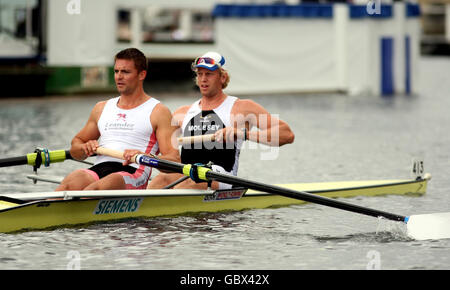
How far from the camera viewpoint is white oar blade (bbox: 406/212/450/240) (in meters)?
8.50

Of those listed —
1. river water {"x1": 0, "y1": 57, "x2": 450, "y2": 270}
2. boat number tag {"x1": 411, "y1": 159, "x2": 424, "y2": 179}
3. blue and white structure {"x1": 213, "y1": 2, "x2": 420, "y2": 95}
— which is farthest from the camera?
blue and white structure {"x1": 213, "y1": 2, "x2": 420, "y2": 95}

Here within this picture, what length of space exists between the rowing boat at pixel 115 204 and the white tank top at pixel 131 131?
417 mm

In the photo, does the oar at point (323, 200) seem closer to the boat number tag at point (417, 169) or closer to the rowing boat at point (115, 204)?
the rowing boat at point (115, 204)

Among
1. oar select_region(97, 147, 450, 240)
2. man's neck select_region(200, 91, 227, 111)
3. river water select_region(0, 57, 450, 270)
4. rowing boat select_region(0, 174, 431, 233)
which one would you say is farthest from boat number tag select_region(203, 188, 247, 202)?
man's neck select_region(200, 91, 227, 111)

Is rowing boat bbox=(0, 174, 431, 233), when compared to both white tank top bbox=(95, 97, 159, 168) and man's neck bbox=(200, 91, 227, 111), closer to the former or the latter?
white tank top bbox=(95, 97, 159, 168)

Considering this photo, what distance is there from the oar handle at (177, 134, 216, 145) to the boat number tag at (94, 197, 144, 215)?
0.74 metres

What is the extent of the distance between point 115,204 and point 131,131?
73 cm

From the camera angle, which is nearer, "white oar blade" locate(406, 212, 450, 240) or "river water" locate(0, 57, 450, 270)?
"river water" locate(0, 57, 450, 270)

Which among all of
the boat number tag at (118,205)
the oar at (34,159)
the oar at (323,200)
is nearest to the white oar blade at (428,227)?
the oar at (323,200)

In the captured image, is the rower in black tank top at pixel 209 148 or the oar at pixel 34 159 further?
the rower in black tank top at pixel 209 148

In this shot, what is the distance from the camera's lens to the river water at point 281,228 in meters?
7.60

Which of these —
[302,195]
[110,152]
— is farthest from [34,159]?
[302,195]
